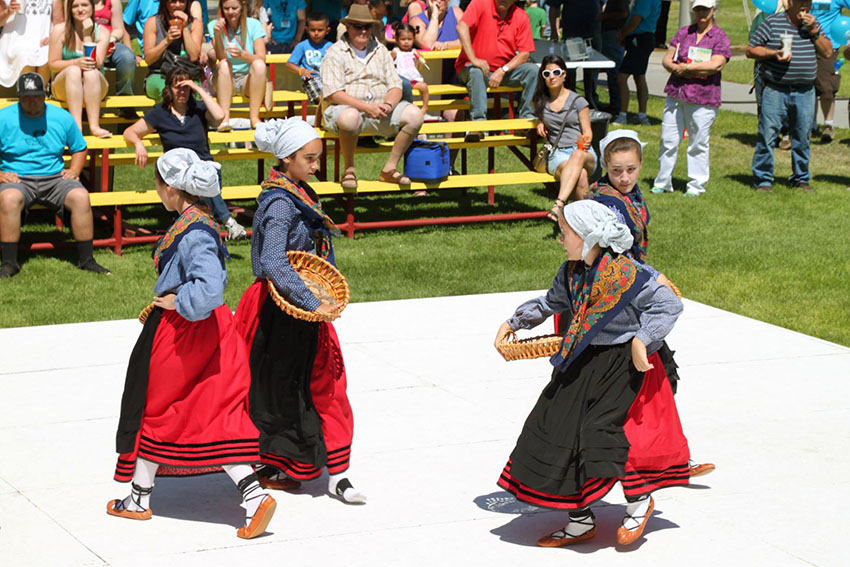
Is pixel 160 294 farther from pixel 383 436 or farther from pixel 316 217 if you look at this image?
pixel 383 436

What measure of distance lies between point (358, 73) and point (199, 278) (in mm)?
7082

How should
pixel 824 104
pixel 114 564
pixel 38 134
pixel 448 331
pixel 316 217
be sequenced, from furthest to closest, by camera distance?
1. pixel 824 104
2. pixel 38 134
3. pixel 448 331
4. pixel 316 217
5. pixel 114 564

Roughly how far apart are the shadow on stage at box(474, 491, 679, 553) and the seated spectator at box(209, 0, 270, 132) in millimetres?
6968

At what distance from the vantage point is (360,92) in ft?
38.5

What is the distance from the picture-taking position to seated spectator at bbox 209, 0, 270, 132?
11938 millimetres

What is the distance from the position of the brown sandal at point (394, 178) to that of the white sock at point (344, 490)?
21.9 ft

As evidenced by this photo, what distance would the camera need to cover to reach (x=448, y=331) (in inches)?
344

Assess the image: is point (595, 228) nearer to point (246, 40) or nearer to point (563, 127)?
point (563, 127)

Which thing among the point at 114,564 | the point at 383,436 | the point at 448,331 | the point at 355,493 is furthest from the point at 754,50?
the point at 114,564

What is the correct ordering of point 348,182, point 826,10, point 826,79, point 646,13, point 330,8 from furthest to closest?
point 646,13 → point 826,79 → point 330,8 → point 826,10 → point 348,182

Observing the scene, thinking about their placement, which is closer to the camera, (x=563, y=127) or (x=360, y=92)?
(x=360, y=92)

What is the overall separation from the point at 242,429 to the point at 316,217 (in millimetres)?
971

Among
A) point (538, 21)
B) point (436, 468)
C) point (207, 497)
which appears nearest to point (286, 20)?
point (538, 21)

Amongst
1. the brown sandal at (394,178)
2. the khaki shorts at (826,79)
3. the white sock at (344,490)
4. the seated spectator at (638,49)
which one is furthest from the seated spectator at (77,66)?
the khaki shorts at (826,79)
